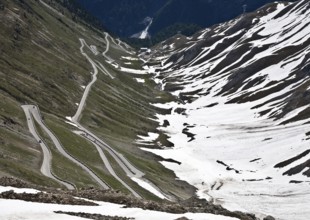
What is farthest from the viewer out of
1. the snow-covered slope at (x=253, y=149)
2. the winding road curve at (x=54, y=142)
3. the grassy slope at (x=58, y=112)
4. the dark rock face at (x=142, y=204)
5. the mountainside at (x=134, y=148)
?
the snow-covered slope at (x=253, y=149)

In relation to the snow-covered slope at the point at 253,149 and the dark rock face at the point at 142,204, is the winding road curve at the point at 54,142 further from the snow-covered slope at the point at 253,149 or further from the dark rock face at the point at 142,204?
the dark rock face at the point at 142,204

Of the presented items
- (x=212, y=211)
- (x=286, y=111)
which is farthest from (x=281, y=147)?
(x=212, y=211)

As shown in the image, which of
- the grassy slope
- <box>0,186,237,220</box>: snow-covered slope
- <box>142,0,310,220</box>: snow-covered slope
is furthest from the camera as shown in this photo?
<box>142,0,310,220</box>: snow-covered slope

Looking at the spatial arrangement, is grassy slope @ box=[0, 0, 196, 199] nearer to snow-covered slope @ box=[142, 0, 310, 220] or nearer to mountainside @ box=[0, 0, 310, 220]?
mountainside @ box=[0, 0, 310, 220]

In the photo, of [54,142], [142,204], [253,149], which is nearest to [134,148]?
[253,149]

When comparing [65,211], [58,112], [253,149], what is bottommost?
[65,211]

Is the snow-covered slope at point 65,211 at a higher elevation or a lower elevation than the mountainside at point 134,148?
lower

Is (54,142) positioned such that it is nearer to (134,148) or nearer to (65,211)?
(134,148)

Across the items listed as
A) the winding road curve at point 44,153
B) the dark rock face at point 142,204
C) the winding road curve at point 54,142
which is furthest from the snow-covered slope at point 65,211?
the winding road curve at point 54,142

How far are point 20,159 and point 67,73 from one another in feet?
356

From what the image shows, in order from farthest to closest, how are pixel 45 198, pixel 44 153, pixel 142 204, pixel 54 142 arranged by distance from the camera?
pixel 54 142
pixel 44 153
pixel 142 204
pixel 45 198

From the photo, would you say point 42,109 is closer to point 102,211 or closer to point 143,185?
point 143,185

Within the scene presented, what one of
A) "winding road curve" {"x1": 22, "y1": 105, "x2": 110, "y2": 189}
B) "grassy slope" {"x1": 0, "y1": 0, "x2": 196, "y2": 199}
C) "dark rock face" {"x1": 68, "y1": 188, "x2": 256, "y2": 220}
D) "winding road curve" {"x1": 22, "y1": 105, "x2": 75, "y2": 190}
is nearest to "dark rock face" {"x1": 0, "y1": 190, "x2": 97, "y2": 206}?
"dark rock face" {"x1": 68, "y1": 188, "x2": 256, "y2": 220}

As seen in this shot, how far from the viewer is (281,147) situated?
12331cm
